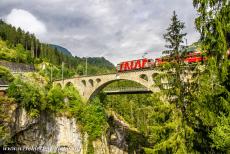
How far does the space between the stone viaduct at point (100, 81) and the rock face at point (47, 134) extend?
34.6 feet

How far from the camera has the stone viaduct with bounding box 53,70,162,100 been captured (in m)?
40.3

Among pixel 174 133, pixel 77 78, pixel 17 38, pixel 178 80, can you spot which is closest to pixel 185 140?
pixel 174 133

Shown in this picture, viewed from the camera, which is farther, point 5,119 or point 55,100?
point 55,100

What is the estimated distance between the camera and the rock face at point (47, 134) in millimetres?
35625

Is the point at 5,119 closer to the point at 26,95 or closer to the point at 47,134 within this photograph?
the point at 26,95

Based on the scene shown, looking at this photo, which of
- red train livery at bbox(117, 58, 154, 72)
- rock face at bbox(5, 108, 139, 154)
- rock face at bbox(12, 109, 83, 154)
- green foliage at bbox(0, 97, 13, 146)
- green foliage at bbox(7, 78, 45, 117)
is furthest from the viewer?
red train livery at bbox(117, 58, 154, 72)

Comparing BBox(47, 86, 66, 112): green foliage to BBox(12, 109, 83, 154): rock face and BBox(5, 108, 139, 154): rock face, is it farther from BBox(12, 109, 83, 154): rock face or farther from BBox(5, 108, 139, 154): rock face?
BBox(12, 109, 83, 154): rock face

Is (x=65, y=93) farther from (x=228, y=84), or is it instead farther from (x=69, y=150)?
(x=228, y=84)

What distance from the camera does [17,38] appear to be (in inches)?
4306

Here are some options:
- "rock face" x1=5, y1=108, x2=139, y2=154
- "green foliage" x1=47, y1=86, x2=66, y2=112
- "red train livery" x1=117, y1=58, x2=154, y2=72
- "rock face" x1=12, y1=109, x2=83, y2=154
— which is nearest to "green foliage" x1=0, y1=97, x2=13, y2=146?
"rock face" x1=5, y1=108, x2=139, y2=154

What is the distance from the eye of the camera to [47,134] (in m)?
38.4

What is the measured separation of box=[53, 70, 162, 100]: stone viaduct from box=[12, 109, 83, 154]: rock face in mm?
10531

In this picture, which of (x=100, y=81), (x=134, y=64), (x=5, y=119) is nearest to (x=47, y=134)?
(x=5, y=119)

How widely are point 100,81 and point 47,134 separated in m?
15.2
